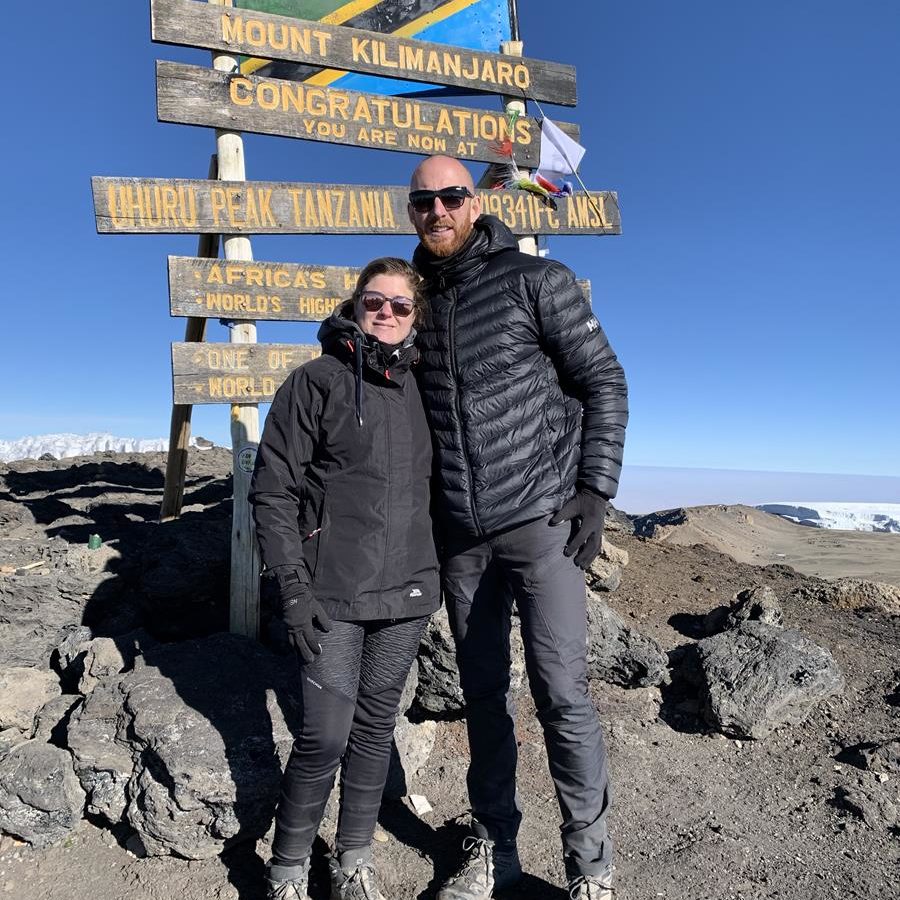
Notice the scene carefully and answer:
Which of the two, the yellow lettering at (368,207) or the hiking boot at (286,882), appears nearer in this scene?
the hiking boot at (286,882)

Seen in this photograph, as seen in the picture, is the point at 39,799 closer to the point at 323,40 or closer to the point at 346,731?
the point at 346,731

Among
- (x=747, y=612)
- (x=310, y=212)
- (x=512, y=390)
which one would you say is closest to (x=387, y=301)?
(x=512, y=390)

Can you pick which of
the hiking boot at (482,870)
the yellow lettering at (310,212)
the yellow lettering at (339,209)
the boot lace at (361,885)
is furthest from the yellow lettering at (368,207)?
the boot lace at (361,885)

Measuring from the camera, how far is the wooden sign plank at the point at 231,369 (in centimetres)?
492

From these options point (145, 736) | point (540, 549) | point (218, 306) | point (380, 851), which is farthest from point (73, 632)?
point (540, 549)

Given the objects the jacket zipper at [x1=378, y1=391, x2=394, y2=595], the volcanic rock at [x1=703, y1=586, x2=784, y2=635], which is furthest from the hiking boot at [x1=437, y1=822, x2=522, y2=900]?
the volcanic rock at [x1=703, y1=586, x2=784, y2=635]

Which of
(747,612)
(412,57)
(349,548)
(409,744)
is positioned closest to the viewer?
(349,548)

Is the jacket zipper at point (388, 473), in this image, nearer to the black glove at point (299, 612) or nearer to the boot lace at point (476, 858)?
the black glove at point (299, 612)

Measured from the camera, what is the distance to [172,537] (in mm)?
5770

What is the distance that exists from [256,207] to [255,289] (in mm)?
624

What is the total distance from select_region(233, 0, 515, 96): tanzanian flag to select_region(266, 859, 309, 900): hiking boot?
19.1 feet

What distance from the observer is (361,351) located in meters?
2.86

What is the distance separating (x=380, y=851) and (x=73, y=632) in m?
2.97

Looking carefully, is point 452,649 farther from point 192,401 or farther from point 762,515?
point 762,515
